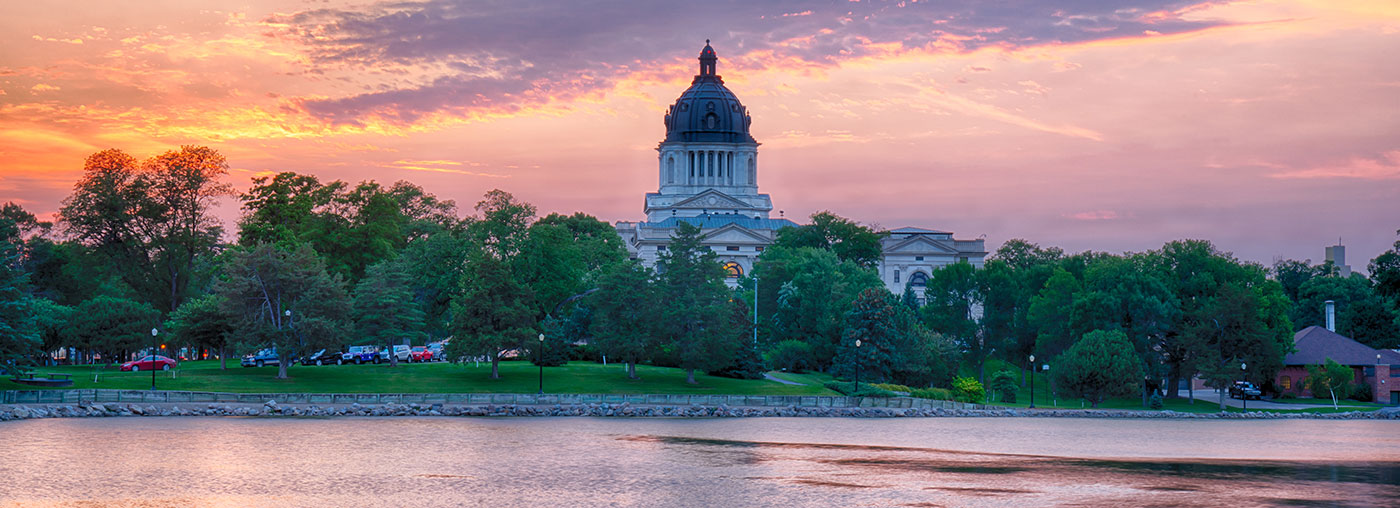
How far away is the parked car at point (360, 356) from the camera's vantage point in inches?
3329

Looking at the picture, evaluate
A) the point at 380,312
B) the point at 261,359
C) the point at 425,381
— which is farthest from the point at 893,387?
the point at 261,359

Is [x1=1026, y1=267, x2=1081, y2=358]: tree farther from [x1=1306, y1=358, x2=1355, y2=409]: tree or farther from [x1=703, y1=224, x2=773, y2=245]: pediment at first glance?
[x1=703, y1=224, x2=773, y2=245]: pediment

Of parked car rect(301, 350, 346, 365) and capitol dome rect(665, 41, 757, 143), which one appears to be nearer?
parked car rect(301, 350, 346, 365)

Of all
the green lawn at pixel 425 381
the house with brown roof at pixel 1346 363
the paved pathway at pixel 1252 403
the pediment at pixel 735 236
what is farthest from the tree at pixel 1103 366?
the pediment at pixel 735 236

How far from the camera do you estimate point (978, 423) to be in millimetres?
63094

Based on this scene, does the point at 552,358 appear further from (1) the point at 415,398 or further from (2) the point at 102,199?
(2) the point at 102,199

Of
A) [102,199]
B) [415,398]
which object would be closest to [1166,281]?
[415,398]

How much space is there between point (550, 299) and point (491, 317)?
1595 cm

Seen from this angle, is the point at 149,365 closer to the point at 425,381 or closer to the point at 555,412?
the point at 425,381

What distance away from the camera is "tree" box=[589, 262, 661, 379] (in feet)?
248

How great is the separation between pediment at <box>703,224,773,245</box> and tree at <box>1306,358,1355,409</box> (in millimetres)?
73082

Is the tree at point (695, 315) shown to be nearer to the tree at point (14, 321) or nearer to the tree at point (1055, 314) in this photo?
the tree at point (1055, 314)

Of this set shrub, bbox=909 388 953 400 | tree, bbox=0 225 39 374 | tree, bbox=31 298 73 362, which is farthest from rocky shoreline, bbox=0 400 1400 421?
tree, bbox=31 298 73 362

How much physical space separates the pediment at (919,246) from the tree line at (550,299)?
157ft
